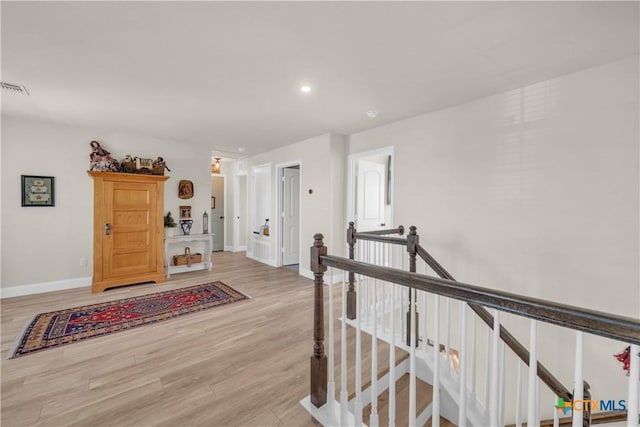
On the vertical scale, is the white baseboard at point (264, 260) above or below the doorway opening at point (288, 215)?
below

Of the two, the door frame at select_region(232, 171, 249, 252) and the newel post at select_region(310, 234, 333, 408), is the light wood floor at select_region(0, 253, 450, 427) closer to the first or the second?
the newel post at select_region(310, 234, 333, 408)

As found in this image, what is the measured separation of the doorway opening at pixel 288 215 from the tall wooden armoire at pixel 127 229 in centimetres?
213

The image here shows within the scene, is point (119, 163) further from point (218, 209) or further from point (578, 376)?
point (578, 376)

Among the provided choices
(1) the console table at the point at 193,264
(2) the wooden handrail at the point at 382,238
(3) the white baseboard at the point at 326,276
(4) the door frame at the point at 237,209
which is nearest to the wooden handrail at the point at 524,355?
(2) the wooden handrail at the point at 382,238

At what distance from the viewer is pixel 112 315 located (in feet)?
10.6

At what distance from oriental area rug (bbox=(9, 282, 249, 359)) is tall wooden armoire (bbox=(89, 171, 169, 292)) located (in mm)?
694

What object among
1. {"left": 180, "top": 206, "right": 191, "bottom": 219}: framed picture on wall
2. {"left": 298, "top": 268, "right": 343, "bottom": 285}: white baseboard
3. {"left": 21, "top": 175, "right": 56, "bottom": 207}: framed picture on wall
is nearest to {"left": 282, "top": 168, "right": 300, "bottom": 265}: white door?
{"left": 298, "top": 268, "right": 343, "bottom": 285}: white baseboard

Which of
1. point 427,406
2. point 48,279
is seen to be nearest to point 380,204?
point 427,406

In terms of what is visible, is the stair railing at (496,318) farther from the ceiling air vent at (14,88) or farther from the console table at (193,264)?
the console table at (193,264)

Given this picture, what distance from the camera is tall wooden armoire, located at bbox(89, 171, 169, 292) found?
409cm

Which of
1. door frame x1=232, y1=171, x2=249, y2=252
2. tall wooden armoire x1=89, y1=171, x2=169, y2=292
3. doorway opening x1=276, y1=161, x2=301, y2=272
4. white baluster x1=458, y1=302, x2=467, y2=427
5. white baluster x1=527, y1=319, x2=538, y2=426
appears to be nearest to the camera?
white baluster x1=527, y1=319, x2=538, y2=426

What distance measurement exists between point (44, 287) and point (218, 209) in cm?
404

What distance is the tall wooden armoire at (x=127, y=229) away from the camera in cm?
409

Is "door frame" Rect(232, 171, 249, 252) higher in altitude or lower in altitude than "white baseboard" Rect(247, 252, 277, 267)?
higher
